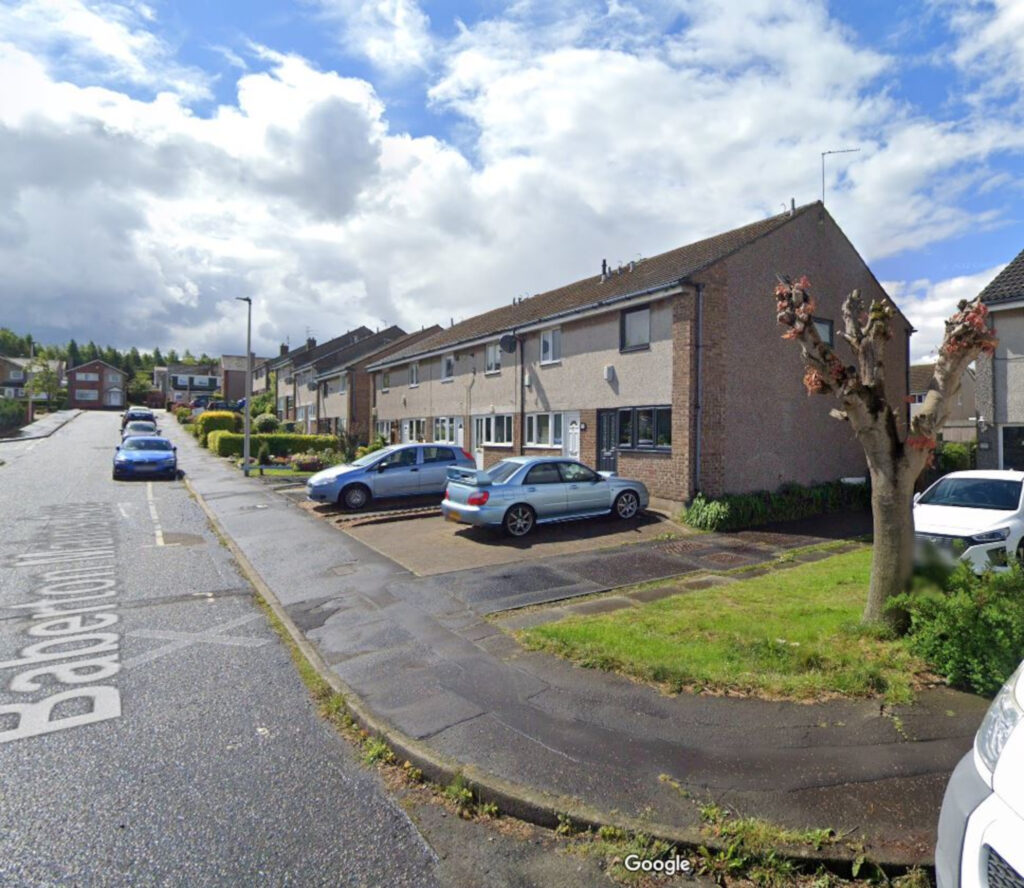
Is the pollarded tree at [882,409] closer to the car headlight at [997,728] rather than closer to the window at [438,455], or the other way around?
the car headlight at [997,728]

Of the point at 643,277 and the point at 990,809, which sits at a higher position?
the point at 643,277

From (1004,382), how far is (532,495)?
11.5m

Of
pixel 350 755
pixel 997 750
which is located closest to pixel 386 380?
pixel 350 755

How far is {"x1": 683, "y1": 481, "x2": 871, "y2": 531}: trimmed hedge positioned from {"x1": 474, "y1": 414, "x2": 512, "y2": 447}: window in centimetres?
844

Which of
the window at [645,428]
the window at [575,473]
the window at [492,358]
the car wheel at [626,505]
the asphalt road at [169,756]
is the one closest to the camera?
the asphalt road at [169,756]

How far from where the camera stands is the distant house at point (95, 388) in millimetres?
86688

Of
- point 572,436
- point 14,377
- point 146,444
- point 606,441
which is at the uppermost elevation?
point 14,377

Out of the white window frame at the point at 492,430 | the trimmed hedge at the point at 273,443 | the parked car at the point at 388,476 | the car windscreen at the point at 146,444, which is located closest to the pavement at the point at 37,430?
the trimmed hedge at the point at 273,443

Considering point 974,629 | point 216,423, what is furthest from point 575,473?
point 216,423

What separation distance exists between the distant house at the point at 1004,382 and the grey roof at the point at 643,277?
485cm

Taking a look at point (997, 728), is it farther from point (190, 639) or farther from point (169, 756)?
point (190, 639)

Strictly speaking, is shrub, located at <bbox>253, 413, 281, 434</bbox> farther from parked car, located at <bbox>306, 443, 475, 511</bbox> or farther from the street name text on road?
the street name text on road

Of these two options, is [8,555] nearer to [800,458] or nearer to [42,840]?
[42,840]

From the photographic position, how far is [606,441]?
16531 mm
